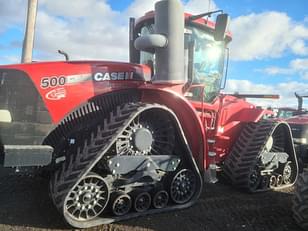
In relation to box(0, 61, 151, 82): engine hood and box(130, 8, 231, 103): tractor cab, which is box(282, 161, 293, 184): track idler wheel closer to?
box(130, 8, 231, 103): tractor cab

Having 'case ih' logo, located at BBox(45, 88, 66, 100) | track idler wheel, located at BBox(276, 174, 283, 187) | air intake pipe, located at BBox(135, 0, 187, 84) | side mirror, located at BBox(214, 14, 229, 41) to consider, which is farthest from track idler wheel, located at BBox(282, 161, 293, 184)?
'case ih' logo, located at BBox(45, 88, 66, 100)

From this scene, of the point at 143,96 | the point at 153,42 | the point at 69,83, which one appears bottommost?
the point at 143,96

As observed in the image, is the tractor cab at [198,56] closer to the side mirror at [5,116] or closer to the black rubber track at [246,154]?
the black rubber track at [246,154]

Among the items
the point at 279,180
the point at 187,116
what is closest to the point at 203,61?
the point at 187,116

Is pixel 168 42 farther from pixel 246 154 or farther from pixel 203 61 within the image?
pixel 246 154

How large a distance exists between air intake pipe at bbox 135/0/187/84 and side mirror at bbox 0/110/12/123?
1.88 metres

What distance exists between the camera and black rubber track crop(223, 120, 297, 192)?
6406 mm

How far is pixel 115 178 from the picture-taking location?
4.82 metres

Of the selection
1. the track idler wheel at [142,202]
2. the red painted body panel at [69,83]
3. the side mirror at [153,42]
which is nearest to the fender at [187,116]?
the red painted body panel at [69,83]

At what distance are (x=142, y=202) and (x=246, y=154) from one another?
7.70 feet

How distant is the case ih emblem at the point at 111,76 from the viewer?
483cm

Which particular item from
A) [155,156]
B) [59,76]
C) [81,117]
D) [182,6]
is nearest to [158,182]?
[155,156]

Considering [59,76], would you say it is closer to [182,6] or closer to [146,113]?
[146,113]

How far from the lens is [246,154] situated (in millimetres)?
6520
